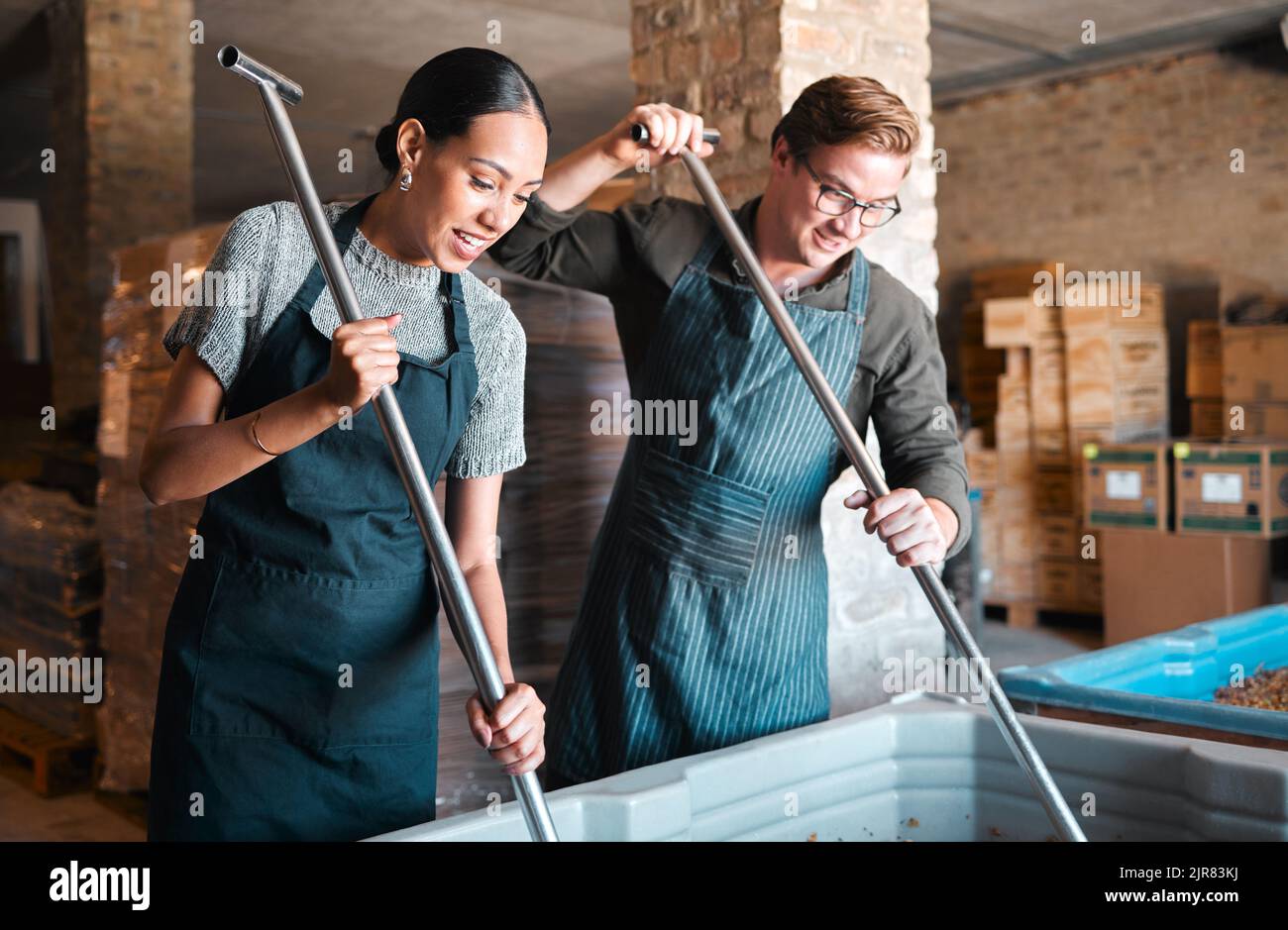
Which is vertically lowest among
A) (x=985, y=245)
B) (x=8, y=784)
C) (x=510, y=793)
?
(x=8, y=784)

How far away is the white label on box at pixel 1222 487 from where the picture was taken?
5.97 m

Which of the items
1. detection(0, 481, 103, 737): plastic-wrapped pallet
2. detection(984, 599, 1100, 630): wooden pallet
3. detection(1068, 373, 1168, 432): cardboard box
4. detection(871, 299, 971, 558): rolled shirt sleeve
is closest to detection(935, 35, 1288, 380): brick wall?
detection(1068, 373, 1168, 432): cardboard box

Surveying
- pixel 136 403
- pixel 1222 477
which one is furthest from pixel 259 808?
pixel 1222 477

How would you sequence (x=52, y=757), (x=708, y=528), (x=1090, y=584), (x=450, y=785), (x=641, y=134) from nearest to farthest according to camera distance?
(x=641, y=134) < (x=708, y=528) < (x=450, y=785) < (x=52, y=757) < (x=1090, y=584)

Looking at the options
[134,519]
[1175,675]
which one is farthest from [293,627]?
[134,519]

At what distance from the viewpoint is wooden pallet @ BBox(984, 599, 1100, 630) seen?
6.95 metres

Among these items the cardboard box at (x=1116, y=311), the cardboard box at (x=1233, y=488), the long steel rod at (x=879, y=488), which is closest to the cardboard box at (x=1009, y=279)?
the cardboard box at (x=1116, y=311)

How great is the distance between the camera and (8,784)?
4324 millimetres

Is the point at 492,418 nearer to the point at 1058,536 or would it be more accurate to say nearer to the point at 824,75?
the point at 824,75

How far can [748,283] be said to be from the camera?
2006 millimetres

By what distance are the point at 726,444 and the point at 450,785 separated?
1.26 metres

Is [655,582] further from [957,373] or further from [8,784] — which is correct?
[957,373]
